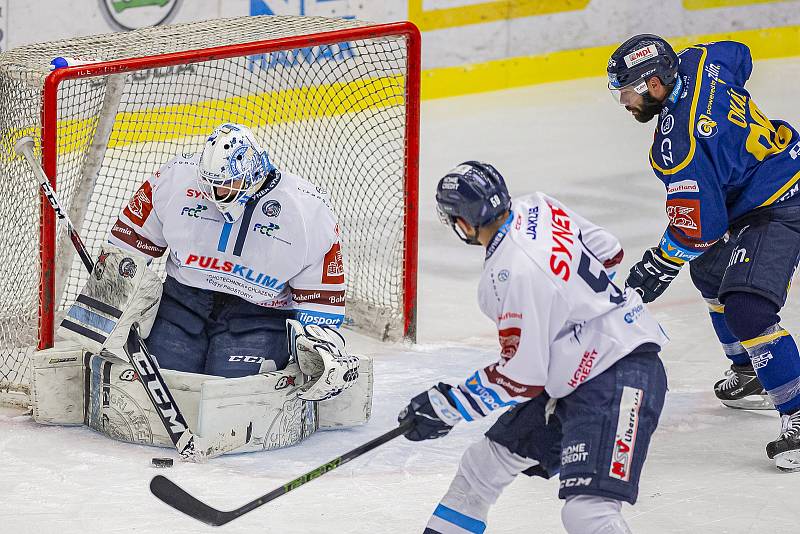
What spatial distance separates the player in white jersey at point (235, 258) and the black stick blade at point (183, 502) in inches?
33.7

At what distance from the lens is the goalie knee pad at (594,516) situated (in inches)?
119

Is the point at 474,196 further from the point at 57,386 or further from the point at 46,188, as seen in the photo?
the point at 57,386

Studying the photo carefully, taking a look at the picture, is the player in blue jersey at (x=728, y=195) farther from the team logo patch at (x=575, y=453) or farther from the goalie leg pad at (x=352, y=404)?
the team logo patch at (x=575, y=453)

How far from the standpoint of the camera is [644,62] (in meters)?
4.10

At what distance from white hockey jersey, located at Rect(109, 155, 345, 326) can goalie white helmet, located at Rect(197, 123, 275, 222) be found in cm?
9

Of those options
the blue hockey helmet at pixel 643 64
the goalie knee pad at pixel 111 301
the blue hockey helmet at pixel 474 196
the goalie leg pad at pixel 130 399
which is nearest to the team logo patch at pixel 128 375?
the goalie leg pad at pixel 130 399

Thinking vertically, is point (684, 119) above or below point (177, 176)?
above

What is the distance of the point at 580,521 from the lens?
304 cm

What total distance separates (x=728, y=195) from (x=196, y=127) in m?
2.43

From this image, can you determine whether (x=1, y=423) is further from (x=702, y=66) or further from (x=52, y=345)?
(x=702, y=66)

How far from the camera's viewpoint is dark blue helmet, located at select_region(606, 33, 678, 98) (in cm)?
410

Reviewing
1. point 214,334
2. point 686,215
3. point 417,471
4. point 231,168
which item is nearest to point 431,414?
point 417,471

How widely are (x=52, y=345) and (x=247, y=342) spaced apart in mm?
642

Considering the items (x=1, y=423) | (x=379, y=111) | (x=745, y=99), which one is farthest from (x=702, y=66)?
(x=1, y=423)
